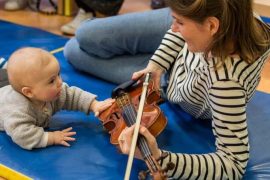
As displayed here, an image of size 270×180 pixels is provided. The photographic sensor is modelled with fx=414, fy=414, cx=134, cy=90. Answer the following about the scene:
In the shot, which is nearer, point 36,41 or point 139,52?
point 139,52

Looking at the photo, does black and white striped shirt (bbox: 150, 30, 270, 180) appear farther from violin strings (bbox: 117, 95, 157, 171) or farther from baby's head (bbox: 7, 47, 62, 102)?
baby's head (bbox: 7, 47, 62, 102)

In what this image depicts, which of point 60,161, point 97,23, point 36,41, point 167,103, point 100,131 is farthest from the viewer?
point 36,41

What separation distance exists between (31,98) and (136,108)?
0.30m

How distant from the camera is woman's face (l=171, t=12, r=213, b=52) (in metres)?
0.95

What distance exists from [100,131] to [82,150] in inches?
4.6

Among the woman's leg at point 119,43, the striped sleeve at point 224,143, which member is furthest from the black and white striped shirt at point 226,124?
the woman's leg at point 119,43

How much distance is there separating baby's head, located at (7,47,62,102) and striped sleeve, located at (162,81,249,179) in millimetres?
401

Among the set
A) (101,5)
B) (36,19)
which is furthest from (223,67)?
(36,19)

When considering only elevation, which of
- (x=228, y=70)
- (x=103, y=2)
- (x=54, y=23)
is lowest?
(x=54, y=23)

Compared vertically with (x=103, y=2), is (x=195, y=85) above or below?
above

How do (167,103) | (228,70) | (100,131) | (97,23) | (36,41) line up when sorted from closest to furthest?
(228,70) → (100,131) → (167,103) → (97,23) → (36,41)

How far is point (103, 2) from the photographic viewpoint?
2400 mm

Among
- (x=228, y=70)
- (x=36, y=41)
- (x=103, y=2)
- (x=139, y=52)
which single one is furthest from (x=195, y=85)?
(x=103, y=2)

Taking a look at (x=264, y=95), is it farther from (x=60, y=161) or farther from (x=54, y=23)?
(x=54, y=23)
